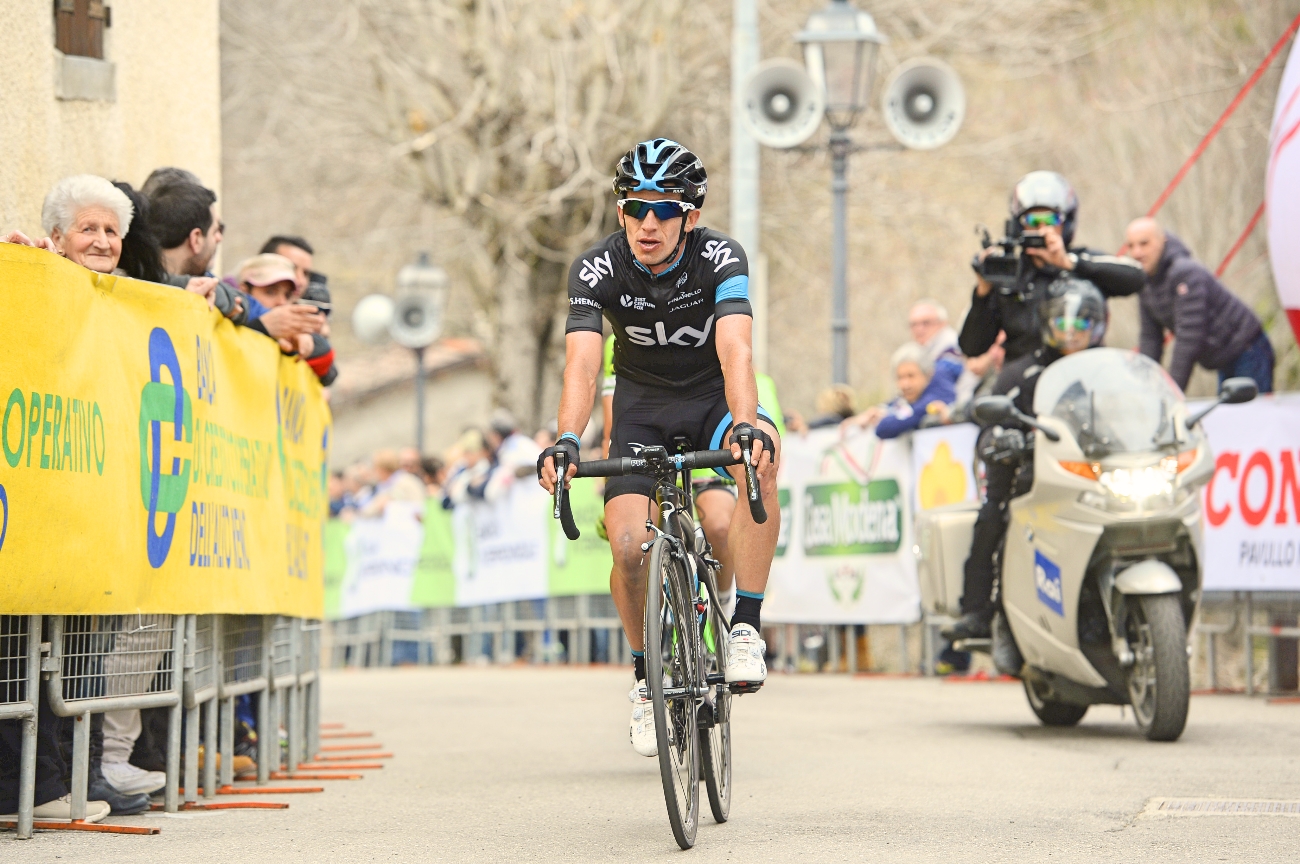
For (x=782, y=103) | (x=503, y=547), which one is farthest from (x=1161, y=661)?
(x=503, y=547)

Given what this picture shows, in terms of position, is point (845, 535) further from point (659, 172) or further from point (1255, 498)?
point (659, 172)

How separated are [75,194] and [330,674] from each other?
12321mm

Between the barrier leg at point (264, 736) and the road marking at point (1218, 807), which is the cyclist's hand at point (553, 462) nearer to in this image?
the road marking at point (1218, 807)

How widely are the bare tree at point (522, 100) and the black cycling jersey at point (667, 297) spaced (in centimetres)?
1738

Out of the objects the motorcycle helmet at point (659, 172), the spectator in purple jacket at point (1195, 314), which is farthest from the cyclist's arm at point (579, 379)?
the spectator in purple jacket at point (1195, 314)

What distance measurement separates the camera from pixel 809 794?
7.91m

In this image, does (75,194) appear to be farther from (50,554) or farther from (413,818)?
(413,818)

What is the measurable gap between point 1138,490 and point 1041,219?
169 cm

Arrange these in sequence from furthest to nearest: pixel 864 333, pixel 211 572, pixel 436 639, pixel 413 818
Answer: pixel 864 333 → pixel 436 639 → pixel 211 572 → pixel 413 818

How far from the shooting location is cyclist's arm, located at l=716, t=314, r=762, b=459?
6.95m

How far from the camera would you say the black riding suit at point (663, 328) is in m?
7.38

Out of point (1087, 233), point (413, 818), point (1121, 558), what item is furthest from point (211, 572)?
point (1087, 233)

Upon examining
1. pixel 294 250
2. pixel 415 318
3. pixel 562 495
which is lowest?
pixel 562 495

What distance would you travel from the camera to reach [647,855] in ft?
20.9
